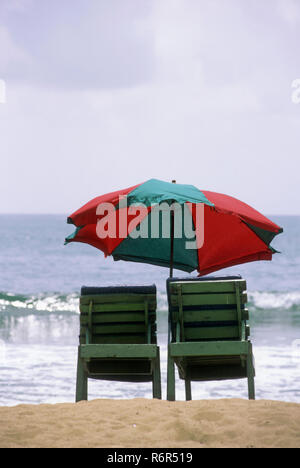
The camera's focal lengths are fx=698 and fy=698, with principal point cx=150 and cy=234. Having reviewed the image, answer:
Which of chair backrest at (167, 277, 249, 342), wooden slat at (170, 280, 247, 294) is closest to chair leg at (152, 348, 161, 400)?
chair backrest at (167, 277, 249, 342)

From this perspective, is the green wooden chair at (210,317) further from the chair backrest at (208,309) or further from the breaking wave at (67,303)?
the breaking wave at (67,303)

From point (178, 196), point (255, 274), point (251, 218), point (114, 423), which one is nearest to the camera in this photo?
point (114, 423)

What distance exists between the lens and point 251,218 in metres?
5.88

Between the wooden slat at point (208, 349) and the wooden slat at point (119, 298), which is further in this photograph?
the wooden slat at point (119, 298)

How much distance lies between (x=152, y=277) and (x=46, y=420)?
105 ft

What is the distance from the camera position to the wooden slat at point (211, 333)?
18.3 ft

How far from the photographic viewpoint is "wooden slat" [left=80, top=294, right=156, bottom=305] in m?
5.63

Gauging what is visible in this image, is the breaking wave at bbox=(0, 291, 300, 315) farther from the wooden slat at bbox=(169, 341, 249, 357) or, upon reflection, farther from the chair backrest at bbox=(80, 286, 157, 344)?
the wooden slat at bbox=(169, 341, 249, 357)

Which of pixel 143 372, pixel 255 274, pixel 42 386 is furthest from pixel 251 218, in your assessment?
pixel 255 274

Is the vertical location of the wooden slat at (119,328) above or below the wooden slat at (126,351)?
above

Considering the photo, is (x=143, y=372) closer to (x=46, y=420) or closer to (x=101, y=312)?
(x=101, y=312)

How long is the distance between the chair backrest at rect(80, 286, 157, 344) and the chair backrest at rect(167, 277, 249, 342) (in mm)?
234

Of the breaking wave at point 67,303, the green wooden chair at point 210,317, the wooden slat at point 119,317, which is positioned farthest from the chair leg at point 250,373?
the breaking wave at point 67,303

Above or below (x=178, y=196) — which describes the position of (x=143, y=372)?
below
